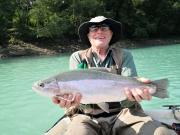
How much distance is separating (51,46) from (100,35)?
34041 millimetres

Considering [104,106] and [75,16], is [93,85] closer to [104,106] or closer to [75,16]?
[104,106]

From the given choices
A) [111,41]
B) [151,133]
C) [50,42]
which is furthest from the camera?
[50,42]

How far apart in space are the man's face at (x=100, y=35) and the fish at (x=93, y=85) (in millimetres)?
707

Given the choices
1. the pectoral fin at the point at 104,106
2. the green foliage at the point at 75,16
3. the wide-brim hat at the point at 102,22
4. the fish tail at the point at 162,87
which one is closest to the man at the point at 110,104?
the wide-brim hat at the point at 102,22

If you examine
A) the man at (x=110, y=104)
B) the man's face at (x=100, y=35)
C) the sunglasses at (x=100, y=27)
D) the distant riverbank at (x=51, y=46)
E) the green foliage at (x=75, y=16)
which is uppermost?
the sunglasses at (x=100, y=27)

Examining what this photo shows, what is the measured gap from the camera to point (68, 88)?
3.96m

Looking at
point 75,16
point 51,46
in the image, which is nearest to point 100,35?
point 51,46

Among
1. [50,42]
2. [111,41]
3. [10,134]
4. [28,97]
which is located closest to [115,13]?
[50,42]

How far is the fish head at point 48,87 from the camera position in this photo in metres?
3.94

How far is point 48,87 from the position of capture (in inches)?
155

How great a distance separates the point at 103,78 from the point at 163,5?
Answer: 45133 mm

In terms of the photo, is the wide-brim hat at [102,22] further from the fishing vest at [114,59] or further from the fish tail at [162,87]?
the fish tail at [162,87]

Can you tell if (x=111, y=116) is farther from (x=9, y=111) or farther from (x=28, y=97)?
(x=28, y=97)

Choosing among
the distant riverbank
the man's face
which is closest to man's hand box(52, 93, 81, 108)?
the man's face
